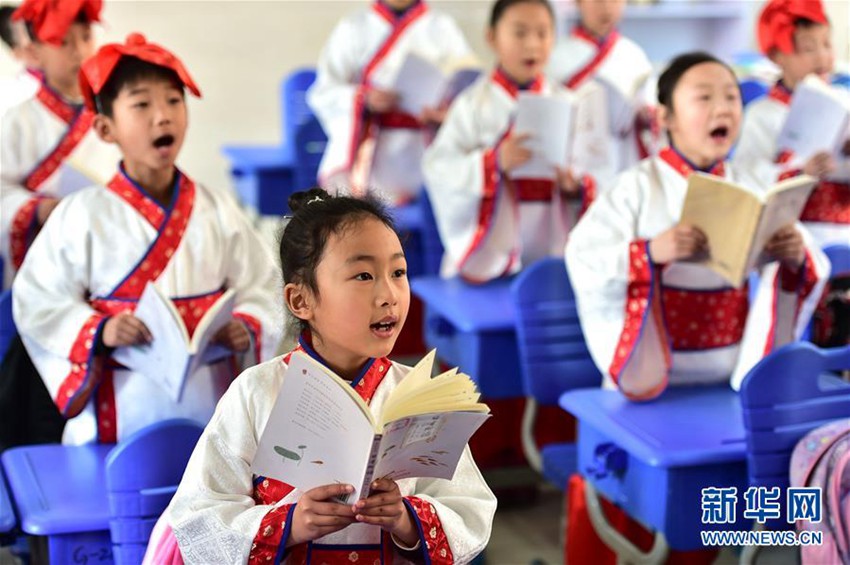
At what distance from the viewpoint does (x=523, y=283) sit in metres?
3.01

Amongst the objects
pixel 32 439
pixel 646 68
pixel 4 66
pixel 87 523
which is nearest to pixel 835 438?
pixel 87 523

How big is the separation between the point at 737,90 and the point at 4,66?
404 cm

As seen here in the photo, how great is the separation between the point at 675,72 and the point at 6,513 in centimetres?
171

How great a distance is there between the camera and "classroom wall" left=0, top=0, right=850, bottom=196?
6.37m

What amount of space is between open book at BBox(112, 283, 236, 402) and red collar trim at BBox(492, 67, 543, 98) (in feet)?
5.76

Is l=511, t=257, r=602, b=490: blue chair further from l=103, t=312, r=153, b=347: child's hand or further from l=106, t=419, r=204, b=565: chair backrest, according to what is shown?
l=106, t=419, r=204, b=565: chair backrest

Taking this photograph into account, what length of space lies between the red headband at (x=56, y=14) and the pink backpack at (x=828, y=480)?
2.02m

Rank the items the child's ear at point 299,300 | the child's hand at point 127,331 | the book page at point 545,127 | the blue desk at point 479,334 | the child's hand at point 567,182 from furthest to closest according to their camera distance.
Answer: the child's hand at point 567,182 → the book page at point 545,127 → the blue desk at point 479,334 → the child's hand at point 127,331 → the child's ear at point 299,300

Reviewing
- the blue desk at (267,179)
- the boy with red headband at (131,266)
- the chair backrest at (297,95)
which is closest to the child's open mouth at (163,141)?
the boy with red headband at (131,266)

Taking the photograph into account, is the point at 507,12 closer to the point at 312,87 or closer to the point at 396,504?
the point at 312,87

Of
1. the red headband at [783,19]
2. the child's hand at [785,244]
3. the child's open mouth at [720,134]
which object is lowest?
the child's hand at [785,244]

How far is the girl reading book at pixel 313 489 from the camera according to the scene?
173 cm

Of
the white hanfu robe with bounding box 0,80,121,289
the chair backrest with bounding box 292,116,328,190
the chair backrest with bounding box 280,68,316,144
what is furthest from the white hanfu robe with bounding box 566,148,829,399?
the chair backrest with bounding box 280,68,316,144

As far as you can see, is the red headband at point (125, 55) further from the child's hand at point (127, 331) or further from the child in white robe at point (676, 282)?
the child in white robe at point (676, 282)
